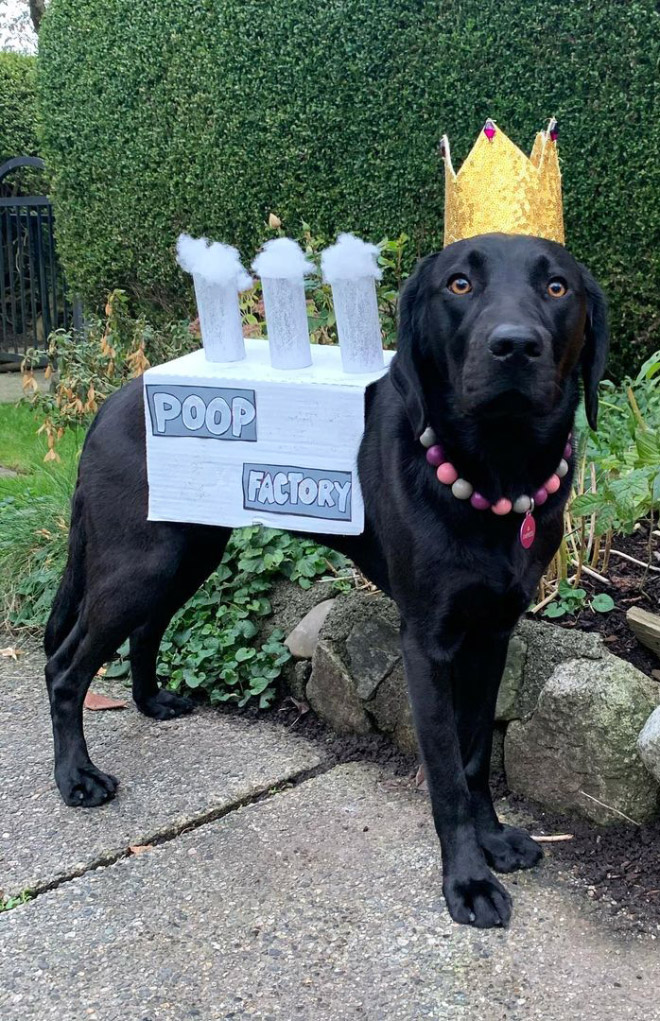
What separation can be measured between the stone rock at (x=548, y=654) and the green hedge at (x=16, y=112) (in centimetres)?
907

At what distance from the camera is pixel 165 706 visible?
3.51 metres

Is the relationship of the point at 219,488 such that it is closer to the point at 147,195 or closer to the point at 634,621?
the point at 634,621

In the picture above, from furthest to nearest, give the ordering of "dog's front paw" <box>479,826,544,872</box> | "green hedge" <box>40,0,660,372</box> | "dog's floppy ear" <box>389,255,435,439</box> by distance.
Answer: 1. "green hedge" <box>40,0,660,372</box>
2. "dog's front paw" <box>479,826,544,872</box>
3. "dog's floppy ear" <box>389,255,435,439</box>

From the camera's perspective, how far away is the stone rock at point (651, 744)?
252 centimetres

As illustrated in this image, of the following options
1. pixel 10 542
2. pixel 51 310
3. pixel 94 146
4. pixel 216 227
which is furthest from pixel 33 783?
pixel 51 310

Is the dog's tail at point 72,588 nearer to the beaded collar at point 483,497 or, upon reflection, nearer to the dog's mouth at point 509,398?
the beaded collar at point 483,497

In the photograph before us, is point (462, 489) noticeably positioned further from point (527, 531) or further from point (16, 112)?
point (16, 112)

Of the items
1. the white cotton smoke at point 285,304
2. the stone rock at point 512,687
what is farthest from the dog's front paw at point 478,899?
the white cotton smoke at point 285,304

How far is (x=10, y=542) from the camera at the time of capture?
4.53 m

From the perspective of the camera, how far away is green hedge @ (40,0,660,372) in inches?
177

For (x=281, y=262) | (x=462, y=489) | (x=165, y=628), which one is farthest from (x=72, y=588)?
(x=462, y=489)

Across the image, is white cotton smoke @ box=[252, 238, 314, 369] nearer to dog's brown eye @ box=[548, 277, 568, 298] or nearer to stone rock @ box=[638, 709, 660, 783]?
dog's brown eye @ box=[548, 277, 568, 298]

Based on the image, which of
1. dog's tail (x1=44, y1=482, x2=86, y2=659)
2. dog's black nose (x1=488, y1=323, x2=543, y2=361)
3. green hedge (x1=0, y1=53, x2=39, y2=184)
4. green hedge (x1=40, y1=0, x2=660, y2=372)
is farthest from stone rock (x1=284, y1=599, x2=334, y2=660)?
green hedge (x1=0, y1=53, x2=39, y2=184)

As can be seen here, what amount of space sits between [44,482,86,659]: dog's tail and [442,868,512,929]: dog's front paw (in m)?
1.38
